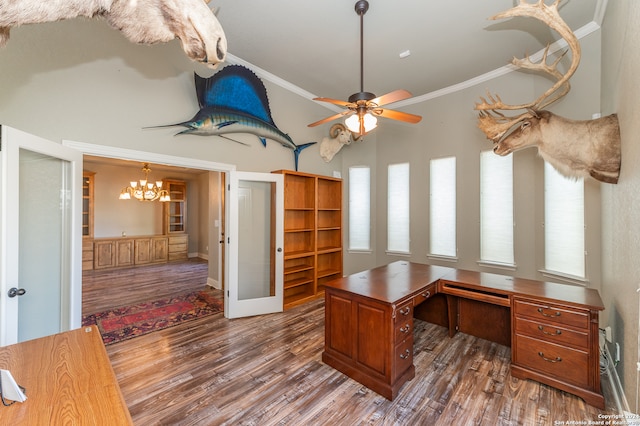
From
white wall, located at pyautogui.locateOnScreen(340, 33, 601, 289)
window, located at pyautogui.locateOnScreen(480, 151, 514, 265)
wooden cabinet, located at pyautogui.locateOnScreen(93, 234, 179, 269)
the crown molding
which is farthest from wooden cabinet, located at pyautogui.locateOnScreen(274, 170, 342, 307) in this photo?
wooden cabinet, located at pyautogui.locateOnScreen(93, 234, 179, 269)

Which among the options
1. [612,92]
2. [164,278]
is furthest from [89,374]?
[164,278]

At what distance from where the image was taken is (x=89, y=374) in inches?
41.9

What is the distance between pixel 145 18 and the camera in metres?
1.24

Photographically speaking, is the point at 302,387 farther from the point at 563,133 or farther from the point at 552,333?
the point at 563,133

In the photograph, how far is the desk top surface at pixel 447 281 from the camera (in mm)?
2061

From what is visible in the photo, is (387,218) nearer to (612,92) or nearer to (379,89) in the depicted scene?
(379,89)

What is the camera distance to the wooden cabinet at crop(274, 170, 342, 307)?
13.7ft

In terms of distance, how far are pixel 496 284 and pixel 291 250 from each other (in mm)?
2871

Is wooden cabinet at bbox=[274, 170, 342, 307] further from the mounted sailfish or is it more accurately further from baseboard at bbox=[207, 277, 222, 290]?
baseboard at bbox=[207, 277, 222, 290]

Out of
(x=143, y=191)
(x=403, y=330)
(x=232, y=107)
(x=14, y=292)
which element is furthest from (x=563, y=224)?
(x=143, y=191)

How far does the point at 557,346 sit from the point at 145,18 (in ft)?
11.6

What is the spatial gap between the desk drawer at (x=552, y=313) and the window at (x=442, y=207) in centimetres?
197

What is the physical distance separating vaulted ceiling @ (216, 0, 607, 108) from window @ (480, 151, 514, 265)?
1.39 m

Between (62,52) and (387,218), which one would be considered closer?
(62,52)
